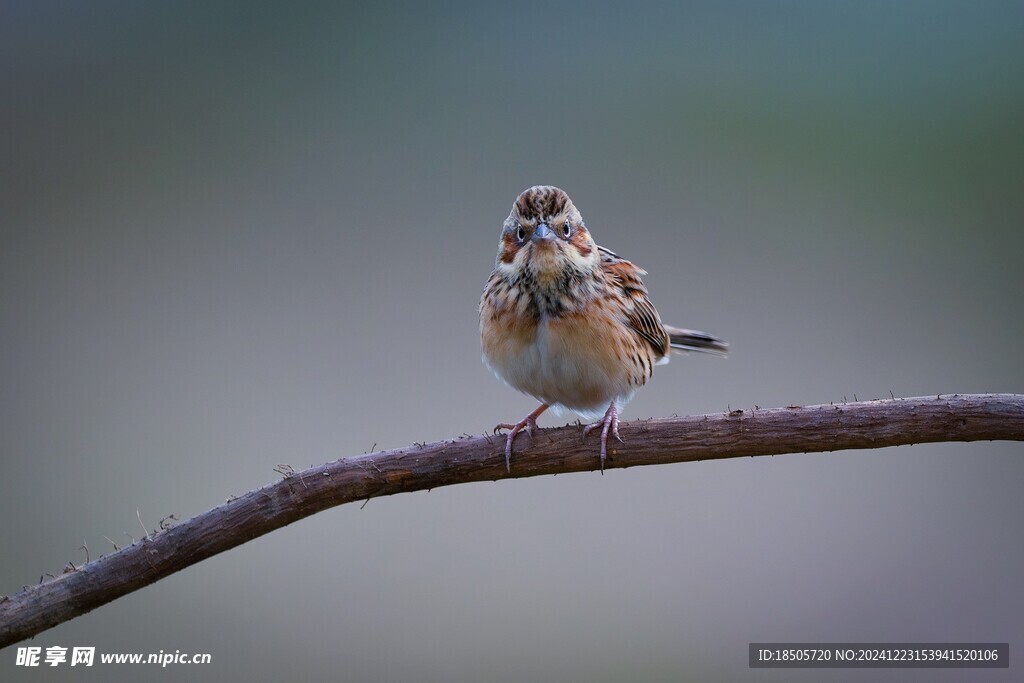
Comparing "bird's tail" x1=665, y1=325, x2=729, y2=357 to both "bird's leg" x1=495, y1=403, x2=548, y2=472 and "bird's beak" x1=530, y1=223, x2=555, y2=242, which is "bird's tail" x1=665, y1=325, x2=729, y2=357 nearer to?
"bird's leg" x1=495, y1=403, x2=548, y2=472

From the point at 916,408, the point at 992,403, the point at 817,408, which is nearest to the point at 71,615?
the point at 817,408

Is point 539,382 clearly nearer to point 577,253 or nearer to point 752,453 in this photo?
point 577,253

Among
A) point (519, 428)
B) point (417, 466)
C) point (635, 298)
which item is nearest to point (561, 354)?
point (519, 428)

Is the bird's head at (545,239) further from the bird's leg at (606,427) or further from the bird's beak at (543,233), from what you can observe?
the bird's leg at (606,427)

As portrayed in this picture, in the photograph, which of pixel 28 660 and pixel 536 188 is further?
pixel 28 660

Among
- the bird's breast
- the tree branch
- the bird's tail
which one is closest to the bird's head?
the bird's breast

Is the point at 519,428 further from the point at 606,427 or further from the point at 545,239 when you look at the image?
the point at 545,239
